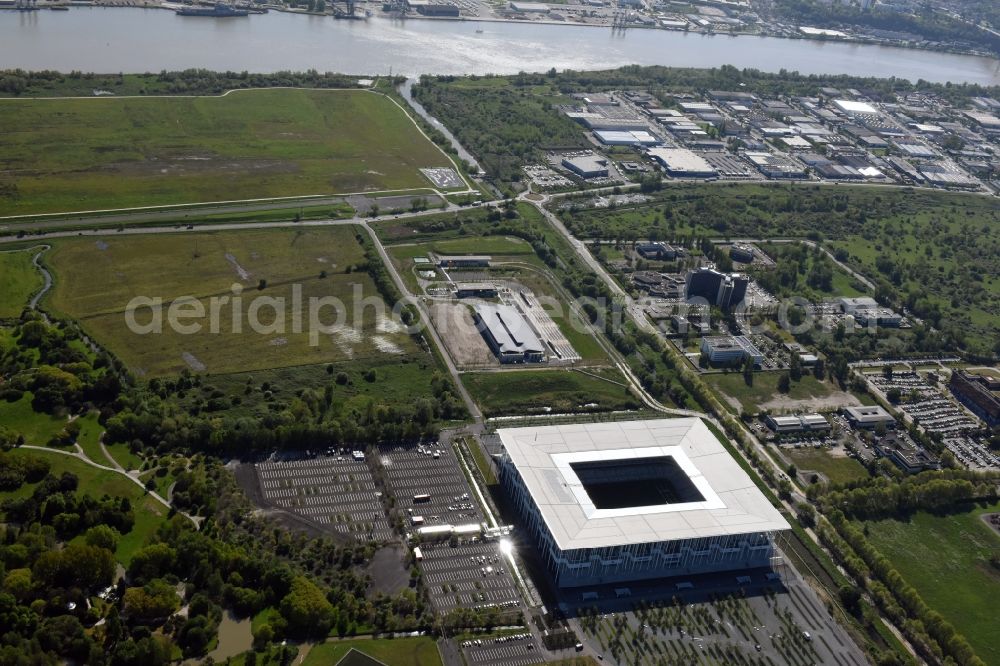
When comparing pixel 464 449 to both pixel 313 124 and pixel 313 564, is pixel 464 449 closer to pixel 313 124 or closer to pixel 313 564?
pixel 313 564

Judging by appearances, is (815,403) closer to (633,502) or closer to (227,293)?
(633,502)

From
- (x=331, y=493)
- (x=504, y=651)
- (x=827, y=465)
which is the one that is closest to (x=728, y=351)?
(x=827, y=465)

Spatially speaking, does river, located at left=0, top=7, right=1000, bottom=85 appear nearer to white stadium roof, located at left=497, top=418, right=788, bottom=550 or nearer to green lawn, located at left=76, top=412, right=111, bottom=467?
green lawn, located at left=76, top=412, right=111, bottom=467

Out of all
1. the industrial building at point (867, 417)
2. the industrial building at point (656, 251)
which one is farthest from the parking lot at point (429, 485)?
the industrial building at point (656, 251)

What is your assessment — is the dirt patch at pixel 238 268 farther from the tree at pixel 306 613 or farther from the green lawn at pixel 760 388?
the green lawn at pixel 760 388

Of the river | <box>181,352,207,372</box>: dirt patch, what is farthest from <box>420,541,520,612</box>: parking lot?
the river

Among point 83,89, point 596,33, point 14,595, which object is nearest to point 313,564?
point 14,595
